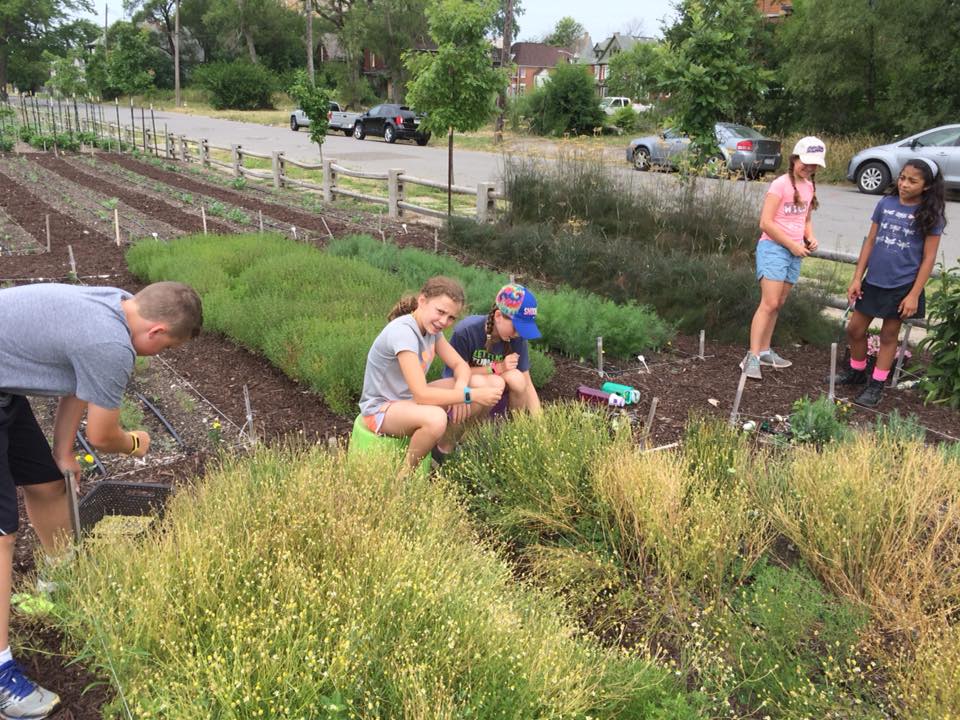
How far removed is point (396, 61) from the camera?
5150 cm

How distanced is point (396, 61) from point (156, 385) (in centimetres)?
5052

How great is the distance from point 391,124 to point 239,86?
25841mm

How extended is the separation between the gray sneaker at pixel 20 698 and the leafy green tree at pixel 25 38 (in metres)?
61.6

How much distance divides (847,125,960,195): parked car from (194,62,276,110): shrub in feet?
137

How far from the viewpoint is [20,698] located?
220cm

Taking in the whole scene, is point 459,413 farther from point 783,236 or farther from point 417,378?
point 783,236

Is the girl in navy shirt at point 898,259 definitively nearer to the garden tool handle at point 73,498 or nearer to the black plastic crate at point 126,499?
the black plastic crate at point 126,499

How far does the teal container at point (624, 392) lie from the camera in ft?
16.1

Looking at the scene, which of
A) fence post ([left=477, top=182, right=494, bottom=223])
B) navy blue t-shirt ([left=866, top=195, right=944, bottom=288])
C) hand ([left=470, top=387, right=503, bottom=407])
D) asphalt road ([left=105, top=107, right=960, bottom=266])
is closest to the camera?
hand ([left=470, top=387, right=503, bottom=407])

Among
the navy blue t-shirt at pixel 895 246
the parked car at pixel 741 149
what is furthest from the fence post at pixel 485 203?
the parked car at pixel 741 149

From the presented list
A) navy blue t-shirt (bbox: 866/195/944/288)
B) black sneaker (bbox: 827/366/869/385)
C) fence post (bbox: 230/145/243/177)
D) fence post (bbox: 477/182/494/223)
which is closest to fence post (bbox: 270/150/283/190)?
fence post (bbox: 230/145/243/177)

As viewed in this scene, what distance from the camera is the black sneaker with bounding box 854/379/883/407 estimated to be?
16.8 feet

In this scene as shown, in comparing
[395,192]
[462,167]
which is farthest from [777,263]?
[462,167]

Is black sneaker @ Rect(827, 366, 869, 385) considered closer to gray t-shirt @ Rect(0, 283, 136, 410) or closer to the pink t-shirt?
the pink t-shirt
